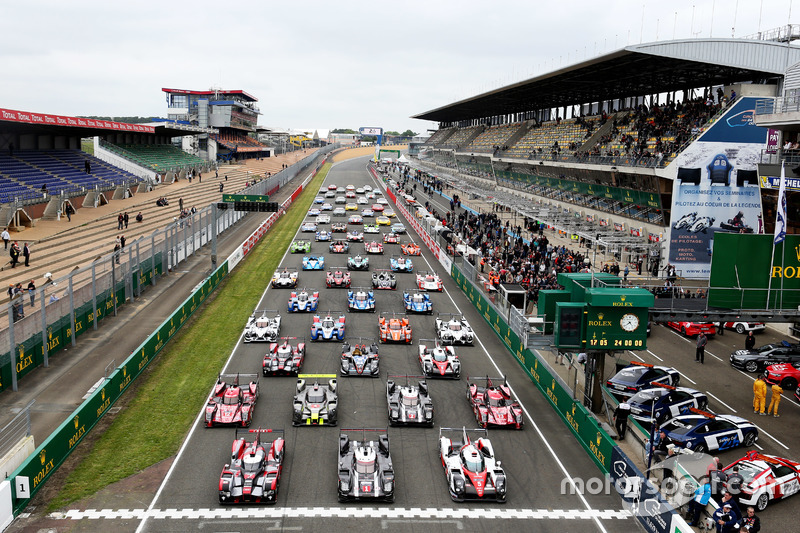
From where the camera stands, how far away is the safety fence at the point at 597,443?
595 inches

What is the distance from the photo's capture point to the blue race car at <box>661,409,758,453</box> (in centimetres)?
1972

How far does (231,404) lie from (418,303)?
1515 cm

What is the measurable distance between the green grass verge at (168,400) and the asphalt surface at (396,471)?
0.86 metres

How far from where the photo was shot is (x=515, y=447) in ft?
64.9

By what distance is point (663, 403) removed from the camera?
22.1 meters

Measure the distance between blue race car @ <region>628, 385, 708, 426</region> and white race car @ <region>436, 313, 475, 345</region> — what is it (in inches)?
339

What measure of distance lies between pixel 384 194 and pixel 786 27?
56166 mm

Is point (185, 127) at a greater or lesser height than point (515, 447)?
greater

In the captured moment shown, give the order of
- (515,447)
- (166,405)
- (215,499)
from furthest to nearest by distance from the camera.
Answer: (166,405) < (515,447) < (215,499)

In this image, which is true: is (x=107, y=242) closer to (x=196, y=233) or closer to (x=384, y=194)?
(x=196, y=233)

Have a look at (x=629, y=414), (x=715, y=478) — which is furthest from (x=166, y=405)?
(x=715, y=478)

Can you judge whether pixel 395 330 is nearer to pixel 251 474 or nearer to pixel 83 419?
pixel 251 474

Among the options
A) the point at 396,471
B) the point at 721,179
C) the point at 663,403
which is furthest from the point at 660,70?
the point at 396,471

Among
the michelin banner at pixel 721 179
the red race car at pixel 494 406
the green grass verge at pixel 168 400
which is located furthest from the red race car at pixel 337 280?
the michelin banner at pixel 721 179
